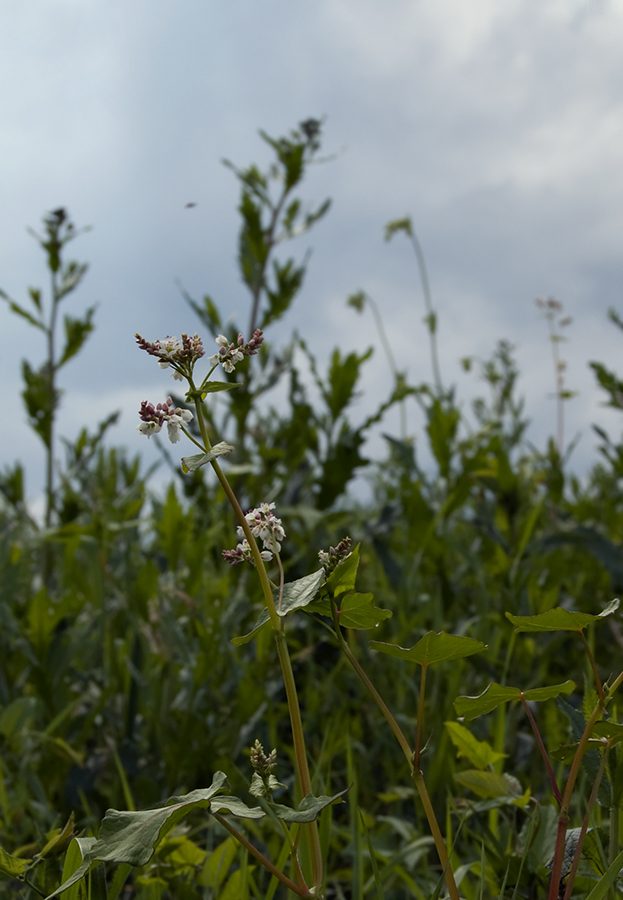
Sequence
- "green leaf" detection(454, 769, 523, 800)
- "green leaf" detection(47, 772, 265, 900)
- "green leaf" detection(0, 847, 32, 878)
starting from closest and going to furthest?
"green leaf" detection(47, 772, 265, 900) < "green leaf" detection(0, 847, 32, 878) < "green leaf" detection(454, 769, 523, 800)

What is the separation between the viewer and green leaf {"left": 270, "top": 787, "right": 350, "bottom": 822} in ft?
1.70

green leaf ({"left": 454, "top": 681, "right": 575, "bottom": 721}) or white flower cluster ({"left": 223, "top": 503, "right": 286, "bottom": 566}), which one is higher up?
white flower cluster ({"left": 223, "top": 503, "right": 286, "bottom": 566})

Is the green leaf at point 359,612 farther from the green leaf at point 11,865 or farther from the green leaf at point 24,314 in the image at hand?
the green leaf at point 24,314

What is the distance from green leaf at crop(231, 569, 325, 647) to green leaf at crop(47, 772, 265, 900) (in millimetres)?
122

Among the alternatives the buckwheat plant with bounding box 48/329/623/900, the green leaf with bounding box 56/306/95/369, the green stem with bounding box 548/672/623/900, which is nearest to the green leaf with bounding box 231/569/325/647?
the buckwheat plant with bounding box 48/329/623/900

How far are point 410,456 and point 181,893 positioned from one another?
1.45m

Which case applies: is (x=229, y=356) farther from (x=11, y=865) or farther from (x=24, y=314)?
(x=24, y=314)

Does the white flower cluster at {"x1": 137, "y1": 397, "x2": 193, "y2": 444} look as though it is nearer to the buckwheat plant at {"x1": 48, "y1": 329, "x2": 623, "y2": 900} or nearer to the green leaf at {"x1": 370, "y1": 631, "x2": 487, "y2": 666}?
the buckwheat plant at {"x1": 48, "y1": 329, "x2": 623, "y2": 900}

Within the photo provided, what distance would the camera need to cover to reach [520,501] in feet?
6.37

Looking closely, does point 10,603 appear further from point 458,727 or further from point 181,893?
point 458,727

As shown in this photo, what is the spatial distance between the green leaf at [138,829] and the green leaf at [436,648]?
16cm

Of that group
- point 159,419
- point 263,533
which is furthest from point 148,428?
point 263,533

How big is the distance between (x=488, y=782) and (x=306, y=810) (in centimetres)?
37

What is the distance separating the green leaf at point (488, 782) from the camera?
0.81m
